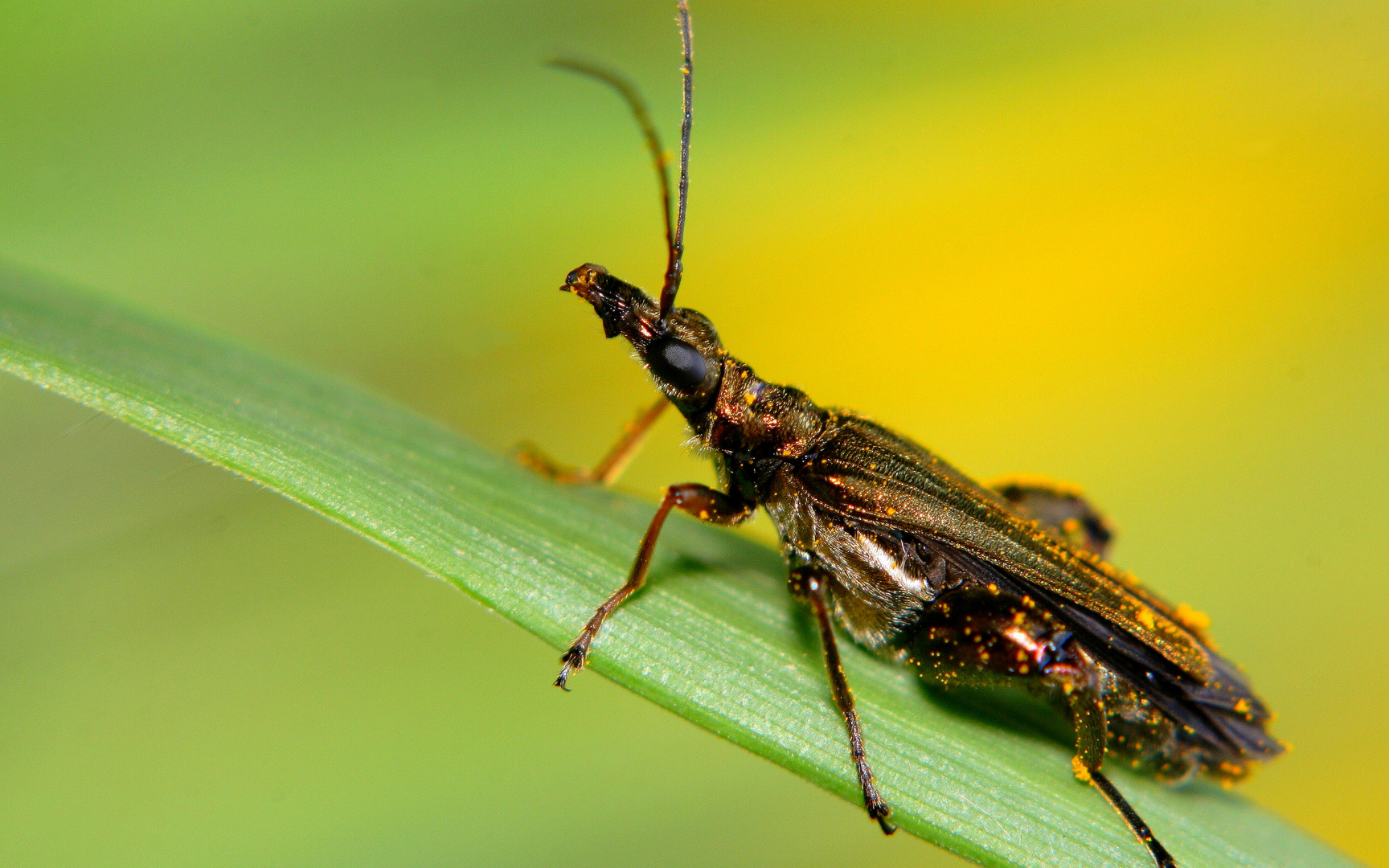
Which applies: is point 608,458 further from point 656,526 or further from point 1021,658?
point 1021,658

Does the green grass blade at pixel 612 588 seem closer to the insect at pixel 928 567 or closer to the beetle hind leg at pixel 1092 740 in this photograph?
the beetle hind leg at pixel 1092 740

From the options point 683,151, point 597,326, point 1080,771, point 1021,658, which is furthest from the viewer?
point 597,326

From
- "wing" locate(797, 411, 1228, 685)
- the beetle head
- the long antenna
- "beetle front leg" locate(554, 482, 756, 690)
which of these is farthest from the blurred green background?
the long antenna

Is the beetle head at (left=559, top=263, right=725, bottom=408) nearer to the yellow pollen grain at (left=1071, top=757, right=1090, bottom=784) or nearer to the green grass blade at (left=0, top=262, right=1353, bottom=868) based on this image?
the green grass blade at (left=0, top=262, right=1353, bottom=868)

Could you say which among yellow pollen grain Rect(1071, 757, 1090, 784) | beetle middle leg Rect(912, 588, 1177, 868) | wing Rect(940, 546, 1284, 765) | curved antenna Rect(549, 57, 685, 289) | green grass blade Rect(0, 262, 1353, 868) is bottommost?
green grass blade Rect(0, 262, 1353, 868)

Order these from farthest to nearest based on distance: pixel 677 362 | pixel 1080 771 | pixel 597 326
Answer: pixel 597 326 < pixel 677 362 < pixel 1080 771

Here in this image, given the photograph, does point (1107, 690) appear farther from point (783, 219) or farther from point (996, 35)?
point (996, 35)

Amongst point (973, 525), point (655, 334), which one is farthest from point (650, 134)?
point (973, 525)
